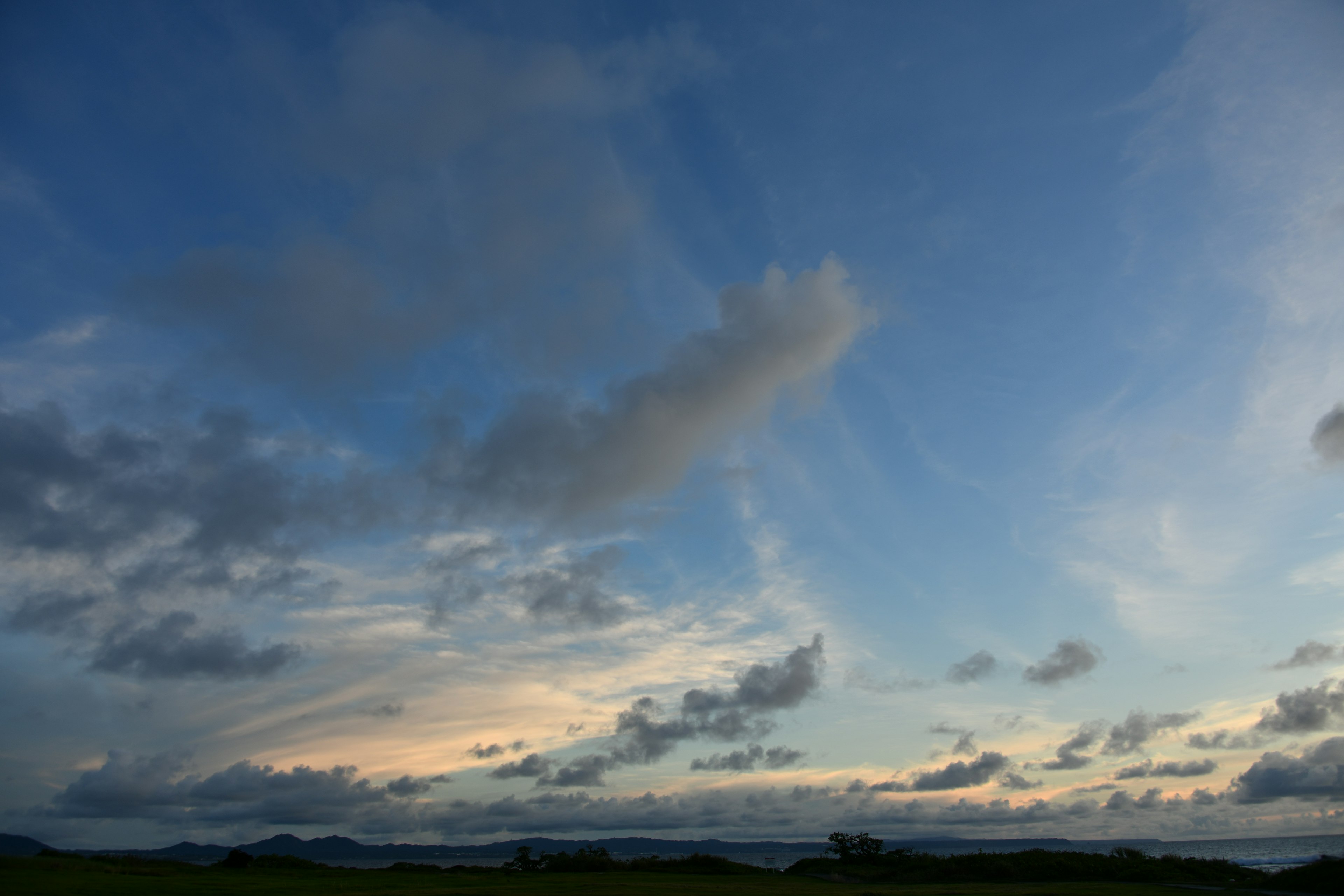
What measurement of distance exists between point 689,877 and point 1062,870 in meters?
33.2

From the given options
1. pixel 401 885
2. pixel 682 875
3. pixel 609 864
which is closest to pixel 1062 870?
pixel 682 875

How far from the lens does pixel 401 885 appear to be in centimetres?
4006

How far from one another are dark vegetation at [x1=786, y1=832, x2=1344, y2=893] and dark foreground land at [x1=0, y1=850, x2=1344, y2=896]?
15 centimetres

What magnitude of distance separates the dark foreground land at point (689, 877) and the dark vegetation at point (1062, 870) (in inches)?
6.0

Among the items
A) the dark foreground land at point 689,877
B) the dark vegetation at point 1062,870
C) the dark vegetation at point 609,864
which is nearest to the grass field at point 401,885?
the dark foreground land at point 689,877

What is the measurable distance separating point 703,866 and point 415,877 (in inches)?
1622

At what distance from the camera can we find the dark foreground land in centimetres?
3123

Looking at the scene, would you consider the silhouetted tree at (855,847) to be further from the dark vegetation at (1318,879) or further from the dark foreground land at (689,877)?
the dark vegetation at (1318,879)

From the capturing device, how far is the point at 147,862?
1636 inches

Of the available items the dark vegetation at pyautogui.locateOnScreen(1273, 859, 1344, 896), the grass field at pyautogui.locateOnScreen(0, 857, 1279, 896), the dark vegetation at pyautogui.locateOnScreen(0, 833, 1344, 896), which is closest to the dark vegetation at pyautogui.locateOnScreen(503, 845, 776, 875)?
the dark vegetation at pyautogui.locateOnScreen(0, 833, 1344, 896)

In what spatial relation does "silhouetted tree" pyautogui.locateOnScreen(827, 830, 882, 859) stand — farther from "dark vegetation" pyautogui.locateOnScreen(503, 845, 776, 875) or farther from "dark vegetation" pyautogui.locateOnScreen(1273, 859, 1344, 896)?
"dark vegetation" pyautogui.locateOnScreen(1273, 859, 1344, 896)

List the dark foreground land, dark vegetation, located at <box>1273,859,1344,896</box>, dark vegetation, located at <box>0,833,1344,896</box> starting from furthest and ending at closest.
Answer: dark vegetation, located at <box>1273,859,1344,896</box> → dark vegetation, located at <box>0,833,1344,896</box> → the dark foreground land

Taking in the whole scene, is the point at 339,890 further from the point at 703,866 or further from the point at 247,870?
the point at 703,866

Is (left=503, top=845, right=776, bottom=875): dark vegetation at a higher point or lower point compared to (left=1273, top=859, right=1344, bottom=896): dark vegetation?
lower
